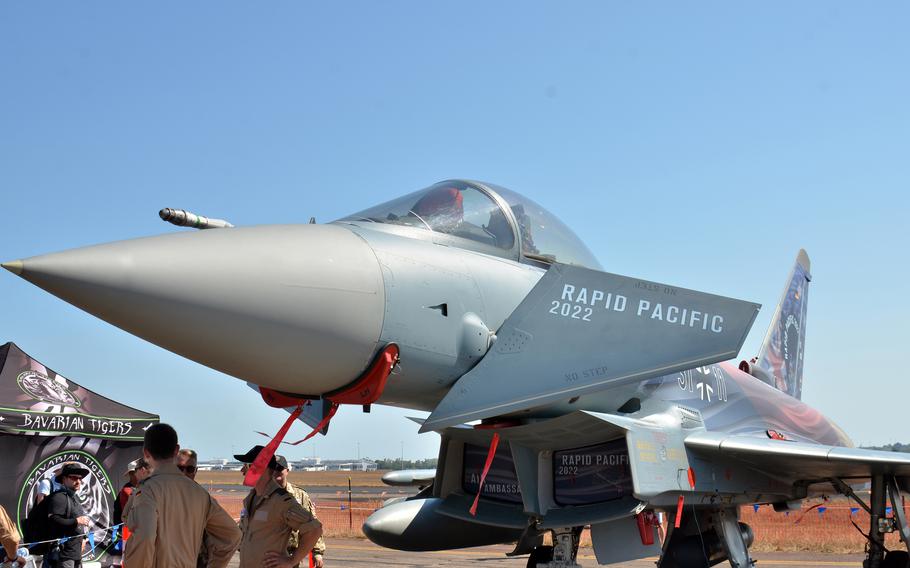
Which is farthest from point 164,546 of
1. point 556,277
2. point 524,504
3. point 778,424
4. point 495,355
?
point 778,424

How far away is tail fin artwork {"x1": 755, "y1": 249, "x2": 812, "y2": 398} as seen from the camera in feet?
Result: 42.9

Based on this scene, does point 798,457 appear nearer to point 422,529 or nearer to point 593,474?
point 593,474

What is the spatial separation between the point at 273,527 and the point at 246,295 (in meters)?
1.66

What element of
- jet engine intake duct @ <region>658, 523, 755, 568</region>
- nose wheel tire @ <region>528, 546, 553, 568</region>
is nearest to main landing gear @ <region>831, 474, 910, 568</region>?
jet engine intake duct @ <region>658, 523, 755, 568</region>

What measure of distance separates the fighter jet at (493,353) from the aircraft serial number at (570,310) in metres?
0.01

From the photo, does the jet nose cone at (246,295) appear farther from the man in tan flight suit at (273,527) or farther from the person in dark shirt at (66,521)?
the person in dark shirt at (66,521)

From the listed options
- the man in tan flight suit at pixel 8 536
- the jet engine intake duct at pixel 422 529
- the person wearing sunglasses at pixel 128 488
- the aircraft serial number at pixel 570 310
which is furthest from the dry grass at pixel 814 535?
the man in tan flight suit at pixel 8 536

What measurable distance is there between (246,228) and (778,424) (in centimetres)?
650

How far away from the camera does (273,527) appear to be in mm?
5383

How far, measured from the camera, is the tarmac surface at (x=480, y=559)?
13.0m

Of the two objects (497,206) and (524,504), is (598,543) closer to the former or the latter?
(524,504)

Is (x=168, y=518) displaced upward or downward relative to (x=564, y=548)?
upward

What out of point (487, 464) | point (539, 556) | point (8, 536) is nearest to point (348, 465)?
point (539, 556)

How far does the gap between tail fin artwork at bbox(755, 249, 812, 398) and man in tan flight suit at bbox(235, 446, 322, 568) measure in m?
8.89
